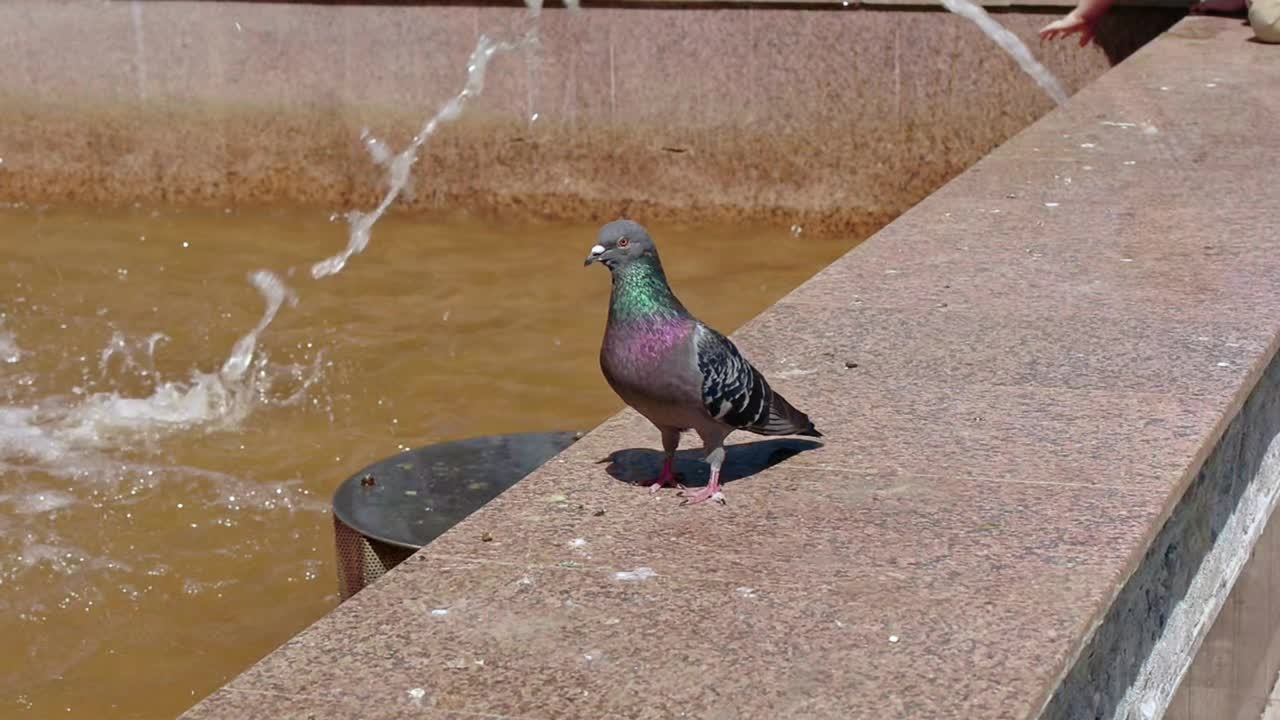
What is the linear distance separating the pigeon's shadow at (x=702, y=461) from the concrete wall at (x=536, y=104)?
255 inches

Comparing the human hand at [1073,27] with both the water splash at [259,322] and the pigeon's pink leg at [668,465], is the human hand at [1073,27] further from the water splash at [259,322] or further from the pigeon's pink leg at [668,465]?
the pigeon's pink leg at [668,465]

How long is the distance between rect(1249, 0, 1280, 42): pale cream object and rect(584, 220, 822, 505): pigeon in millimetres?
6111

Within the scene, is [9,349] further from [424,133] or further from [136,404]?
[424,133]

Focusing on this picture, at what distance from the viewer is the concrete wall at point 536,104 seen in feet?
34.3

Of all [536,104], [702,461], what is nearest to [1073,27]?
[536,104]

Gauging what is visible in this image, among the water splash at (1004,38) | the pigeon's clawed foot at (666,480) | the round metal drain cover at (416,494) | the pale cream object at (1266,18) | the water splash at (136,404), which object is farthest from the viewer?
the water splash at (1004,38)

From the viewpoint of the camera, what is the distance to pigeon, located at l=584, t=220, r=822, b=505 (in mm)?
3732

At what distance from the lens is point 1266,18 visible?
9109 millimetres

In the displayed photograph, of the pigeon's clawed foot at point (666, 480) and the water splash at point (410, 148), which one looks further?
the water splash at point (410, 148)

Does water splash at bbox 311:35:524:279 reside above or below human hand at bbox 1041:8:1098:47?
below

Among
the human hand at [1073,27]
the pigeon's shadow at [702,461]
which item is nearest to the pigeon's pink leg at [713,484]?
the pigeon's shadow at [702,461]

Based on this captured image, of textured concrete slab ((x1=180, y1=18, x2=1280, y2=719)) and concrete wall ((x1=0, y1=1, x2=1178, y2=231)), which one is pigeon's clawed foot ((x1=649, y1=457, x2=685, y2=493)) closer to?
textured concrete slab ((x1=180, y1=18, x2=1280, y2=719))

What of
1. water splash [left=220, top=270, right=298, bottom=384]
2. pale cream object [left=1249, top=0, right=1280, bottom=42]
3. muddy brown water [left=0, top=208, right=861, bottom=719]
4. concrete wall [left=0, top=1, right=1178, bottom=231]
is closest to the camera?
muddy brown water [left=0, top=208, right=861, bottom=719]

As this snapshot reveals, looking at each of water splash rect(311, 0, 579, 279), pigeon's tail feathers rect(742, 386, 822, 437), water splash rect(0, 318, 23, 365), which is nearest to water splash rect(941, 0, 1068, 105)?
water splash rect(311, 0, 579, 279)
